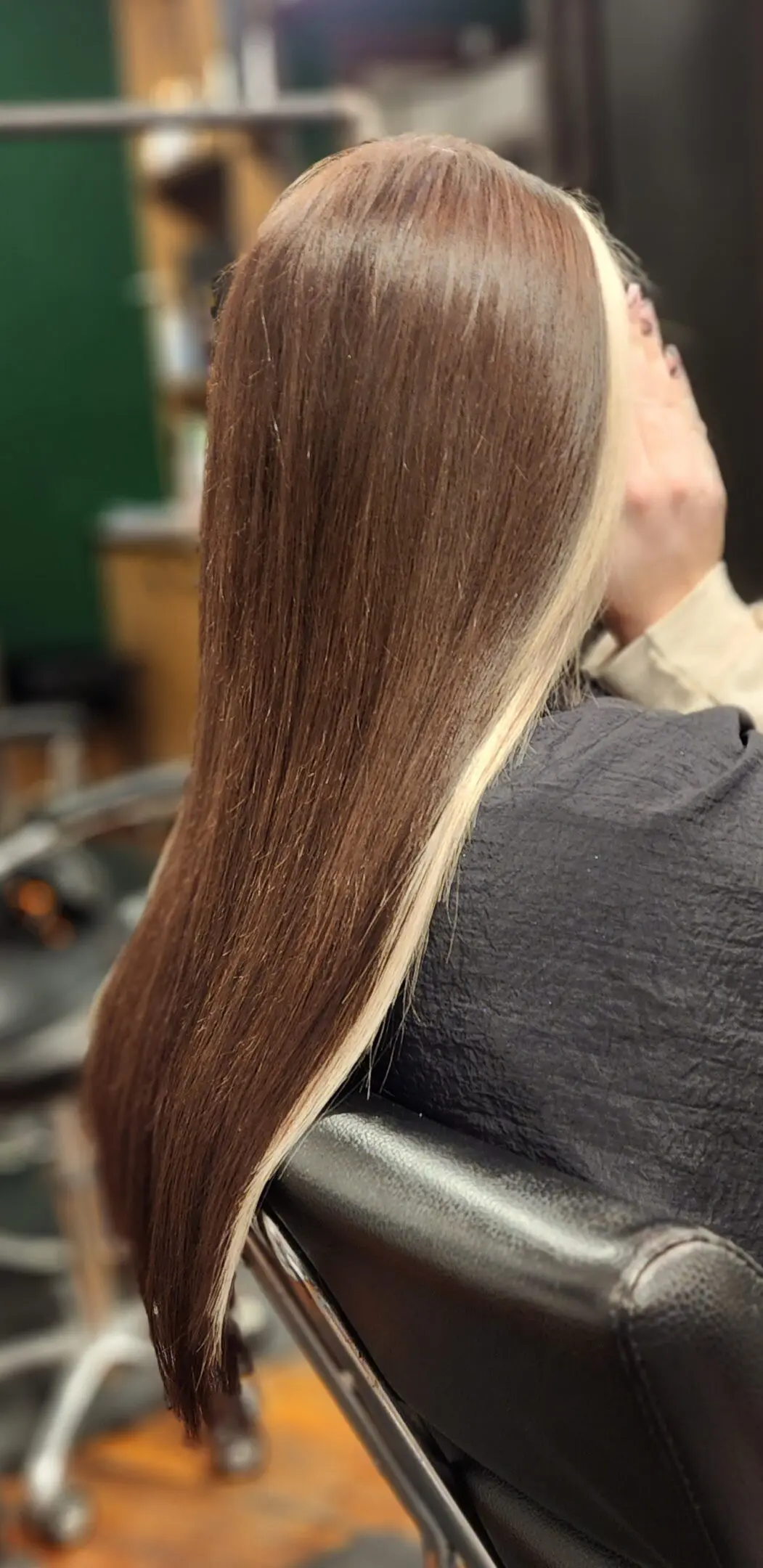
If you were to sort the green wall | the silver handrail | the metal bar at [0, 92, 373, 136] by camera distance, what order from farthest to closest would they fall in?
the green wall, the silver handrail, the metal bar at [0, 92, 373, 136]

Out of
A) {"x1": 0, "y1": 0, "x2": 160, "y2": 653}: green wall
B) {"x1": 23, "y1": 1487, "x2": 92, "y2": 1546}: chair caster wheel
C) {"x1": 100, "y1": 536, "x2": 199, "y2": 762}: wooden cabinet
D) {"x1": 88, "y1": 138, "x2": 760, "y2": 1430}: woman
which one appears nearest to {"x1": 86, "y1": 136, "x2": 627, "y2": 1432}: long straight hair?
{"x1": 88, "y1": 138, "x2": 760, "y2": 1430}: woman

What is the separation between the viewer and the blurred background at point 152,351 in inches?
67.6

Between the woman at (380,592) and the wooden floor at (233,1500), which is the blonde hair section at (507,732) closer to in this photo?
the woman at (380,592)

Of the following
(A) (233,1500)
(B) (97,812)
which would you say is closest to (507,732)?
(B) (97,812)

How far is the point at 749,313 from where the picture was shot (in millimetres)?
2053

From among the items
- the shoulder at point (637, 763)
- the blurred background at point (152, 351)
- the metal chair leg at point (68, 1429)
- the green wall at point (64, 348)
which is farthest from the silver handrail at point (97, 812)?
the green wall at point (64, 348)

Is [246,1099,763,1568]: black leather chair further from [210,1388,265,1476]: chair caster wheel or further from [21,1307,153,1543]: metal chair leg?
[210,1388,265,1476]: chair caster wheel

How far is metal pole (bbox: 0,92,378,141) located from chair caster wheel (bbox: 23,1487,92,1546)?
1.54 metres

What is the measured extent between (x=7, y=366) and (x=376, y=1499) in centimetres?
389

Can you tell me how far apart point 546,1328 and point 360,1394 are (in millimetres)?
357

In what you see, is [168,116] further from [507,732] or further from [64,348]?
[64,348]

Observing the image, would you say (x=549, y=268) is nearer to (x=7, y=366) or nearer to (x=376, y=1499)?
(x=376, y=1499)

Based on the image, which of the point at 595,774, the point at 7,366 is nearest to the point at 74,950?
the point at 595,774

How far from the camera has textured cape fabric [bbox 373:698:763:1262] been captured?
64cm
